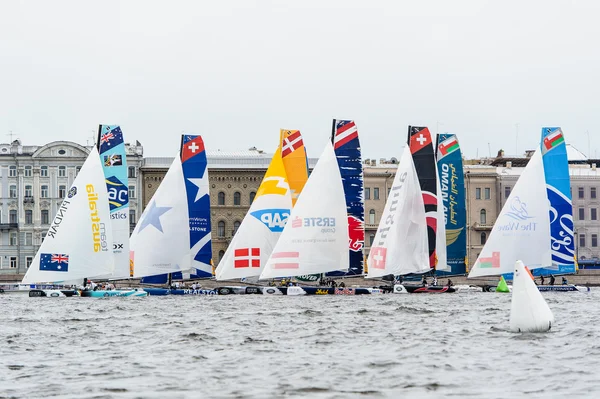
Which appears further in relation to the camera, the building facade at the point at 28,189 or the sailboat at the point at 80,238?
the building facade at the point at 28,189

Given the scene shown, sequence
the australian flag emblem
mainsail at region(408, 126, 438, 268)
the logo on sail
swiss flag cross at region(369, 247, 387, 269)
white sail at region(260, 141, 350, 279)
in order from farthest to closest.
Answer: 1. mainsail at region(408, 126, 438, 268)
2. the logo on sail
3. swiss flag cross at region(369, 247, 387, 269)
4. white sail at region(260, 141, 350, 279)
5. the australian flag emblem

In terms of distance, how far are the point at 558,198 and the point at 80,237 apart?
61.3 ft

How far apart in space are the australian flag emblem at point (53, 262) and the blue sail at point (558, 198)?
18632 mm

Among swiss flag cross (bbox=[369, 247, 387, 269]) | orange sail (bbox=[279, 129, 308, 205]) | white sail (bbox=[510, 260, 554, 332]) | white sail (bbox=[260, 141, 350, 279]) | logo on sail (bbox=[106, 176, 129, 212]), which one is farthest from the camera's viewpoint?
orange sail (bbox=[279, 129, 308, 205])

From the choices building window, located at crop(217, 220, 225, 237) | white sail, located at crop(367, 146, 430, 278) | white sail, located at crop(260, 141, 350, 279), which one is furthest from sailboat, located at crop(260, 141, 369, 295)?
building window, located at crop(217, 220, 225, 237)

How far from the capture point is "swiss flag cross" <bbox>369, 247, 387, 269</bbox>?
156 feet

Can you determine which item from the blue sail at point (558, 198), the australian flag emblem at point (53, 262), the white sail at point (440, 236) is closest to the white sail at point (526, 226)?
the blue sail at point (558, 198)

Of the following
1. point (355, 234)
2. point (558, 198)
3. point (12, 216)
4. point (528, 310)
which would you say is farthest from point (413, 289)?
point (12, 216)

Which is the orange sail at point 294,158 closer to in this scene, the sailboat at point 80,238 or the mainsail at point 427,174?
the mainsail at point 427,174

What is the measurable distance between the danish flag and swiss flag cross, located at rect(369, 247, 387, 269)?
4.85 meters

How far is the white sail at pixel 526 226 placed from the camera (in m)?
49.8

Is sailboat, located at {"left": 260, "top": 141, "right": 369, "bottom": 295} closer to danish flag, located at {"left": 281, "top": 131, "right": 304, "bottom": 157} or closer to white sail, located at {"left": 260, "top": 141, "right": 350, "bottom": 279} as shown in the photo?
white sail, located at {"left": 260, "top": 141, "right": 350, "bottom": 279}

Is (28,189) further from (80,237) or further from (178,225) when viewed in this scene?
(80,237)

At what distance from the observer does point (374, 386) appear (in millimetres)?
17312
